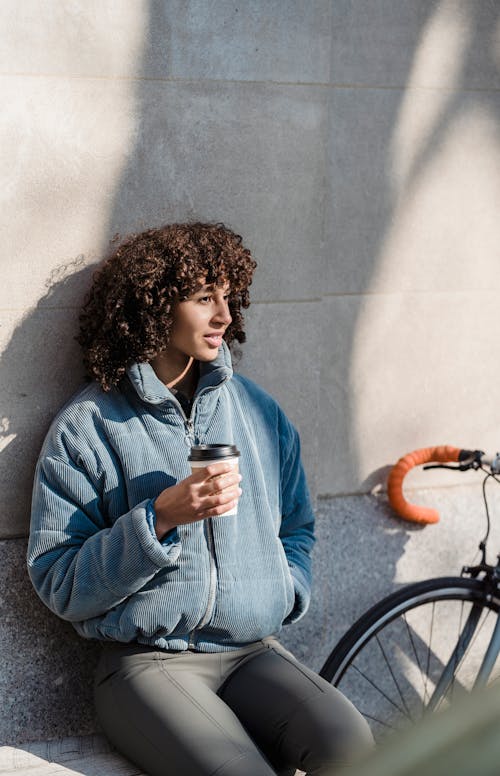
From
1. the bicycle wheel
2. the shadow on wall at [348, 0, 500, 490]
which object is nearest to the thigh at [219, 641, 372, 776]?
the bicycle wheel

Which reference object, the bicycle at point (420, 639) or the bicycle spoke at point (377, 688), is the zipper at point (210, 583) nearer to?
the bicycle at point (420, 639)

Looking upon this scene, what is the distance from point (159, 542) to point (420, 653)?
5.52 feet

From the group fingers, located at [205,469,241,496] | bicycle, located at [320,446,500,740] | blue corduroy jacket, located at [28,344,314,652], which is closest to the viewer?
fingers, located at [205,469,241,496]

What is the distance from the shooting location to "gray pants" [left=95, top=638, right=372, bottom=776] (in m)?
2.55

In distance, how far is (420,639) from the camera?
389cm

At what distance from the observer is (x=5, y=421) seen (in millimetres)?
3016

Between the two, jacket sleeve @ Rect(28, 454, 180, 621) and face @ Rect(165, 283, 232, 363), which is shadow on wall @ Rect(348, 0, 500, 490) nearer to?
face @ Rect(165, 283, 232, 363)

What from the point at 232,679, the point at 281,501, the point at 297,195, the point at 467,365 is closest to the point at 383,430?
the point at 467,365

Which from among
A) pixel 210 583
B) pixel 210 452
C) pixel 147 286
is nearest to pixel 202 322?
pixel 147 286

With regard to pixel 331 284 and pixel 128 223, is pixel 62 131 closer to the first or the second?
pixel 128 223

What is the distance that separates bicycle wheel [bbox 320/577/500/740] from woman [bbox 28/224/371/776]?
2.54 feet

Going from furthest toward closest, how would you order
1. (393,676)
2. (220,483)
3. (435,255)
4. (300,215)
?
(393,676) < (435,255) < (300,215) < (220,483)

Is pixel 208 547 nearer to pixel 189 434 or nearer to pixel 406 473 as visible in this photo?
pixel 189 434

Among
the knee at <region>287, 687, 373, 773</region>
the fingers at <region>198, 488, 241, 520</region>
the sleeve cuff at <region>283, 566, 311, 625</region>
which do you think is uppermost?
the fingers at <region>198, 488, 241, 520</region>
